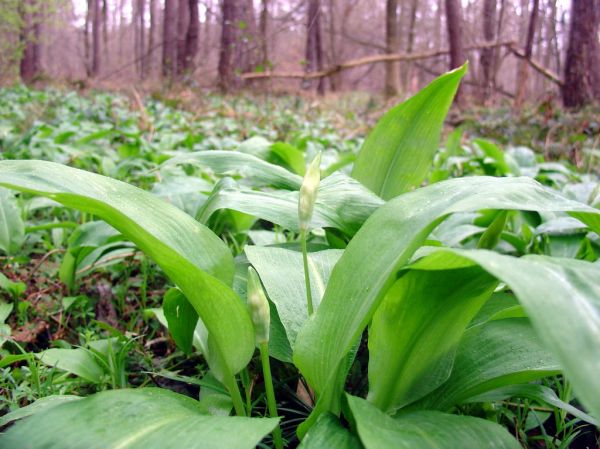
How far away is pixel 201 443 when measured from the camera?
70 cm

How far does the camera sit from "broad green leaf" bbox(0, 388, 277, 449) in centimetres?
71

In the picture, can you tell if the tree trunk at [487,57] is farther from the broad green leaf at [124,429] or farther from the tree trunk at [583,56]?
the broad green leaf at [124,429]

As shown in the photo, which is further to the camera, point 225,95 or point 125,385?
point 225,95

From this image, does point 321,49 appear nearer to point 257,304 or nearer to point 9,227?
point 9,227

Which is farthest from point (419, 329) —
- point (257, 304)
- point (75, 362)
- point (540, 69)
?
point (540, 69)

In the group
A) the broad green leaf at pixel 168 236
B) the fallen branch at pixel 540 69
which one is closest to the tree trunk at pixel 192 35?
the fallen branch at pixel 540 69

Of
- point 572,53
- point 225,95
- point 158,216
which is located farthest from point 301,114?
point 158,216

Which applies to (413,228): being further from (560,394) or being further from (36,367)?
(36,367)

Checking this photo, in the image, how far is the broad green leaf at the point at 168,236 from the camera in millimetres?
812

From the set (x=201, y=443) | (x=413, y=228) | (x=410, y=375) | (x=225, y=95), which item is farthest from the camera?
(x=225, y=95)

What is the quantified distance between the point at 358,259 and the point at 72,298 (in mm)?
1125

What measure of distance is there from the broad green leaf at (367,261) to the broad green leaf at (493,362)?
246 millimetres

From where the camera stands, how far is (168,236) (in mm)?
979

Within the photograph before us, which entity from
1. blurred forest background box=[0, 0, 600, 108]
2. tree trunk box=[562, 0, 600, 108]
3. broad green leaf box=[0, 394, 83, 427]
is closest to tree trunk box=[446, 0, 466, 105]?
blurred forest background box=[0, 0, 600, 108]
